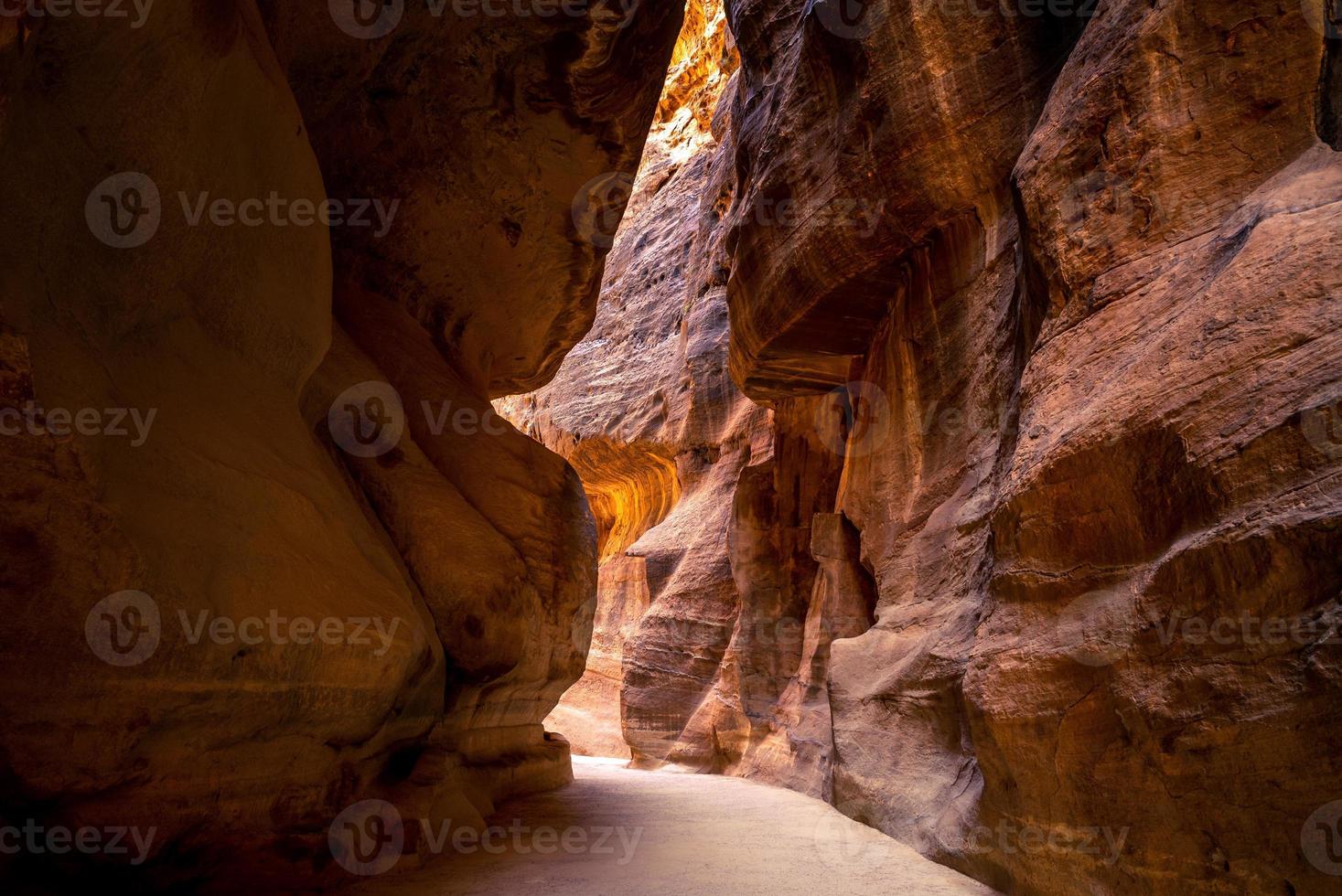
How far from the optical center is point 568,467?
785cm

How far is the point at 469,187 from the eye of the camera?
788cm

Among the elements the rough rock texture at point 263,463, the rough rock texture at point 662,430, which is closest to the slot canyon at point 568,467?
the rough rock texture at point 263,463

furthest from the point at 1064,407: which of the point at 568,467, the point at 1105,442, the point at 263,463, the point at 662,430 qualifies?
the point at 662,430

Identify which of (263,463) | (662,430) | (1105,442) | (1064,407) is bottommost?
(263,463)

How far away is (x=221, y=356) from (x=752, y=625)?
9.09 meters

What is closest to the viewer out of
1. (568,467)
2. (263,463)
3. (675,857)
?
(263,463)

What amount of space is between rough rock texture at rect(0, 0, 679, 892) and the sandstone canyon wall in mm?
2482

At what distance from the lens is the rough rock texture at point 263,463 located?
3.10m

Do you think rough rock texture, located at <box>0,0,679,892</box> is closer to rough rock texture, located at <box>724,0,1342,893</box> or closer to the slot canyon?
the slot canyon

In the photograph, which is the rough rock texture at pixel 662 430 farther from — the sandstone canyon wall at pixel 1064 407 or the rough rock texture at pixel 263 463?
the rough rock texture at pixel 263 463

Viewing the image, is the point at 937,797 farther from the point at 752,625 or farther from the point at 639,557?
the point at 639,557

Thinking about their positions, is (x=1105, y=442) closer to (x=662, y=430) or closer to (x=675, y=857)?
(x=675, y=857)

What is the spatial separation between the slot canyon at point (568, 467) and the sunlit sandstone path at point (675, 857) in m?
0.05

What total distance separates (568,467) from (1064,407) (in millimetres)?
4697
